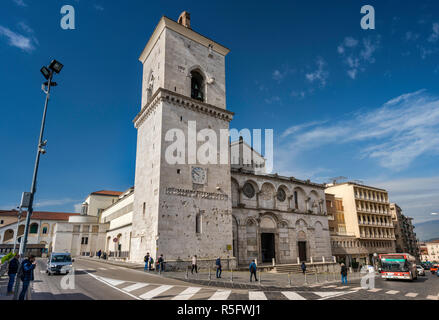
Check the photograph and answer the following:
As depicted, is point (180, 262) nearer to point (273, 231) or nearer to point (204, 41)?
point (273, 231)

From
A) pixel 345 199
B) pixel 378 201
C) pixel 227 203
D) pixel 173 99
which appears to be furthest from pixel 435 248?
pixel 173 99

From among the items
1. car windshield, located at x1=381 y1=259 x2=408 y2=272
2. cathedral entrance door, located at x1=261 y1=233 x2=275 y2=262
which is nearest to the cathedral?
cathedral entrance door, located at x1=261 y1=233 x2=275 y2=262

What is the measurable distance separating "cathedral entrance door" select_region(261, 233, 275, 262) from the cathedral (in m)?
0.06

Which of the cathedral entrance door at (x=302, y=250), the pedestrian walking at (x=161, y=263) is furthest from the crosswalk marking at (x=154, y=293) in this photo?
the cathedral entrance door at (x=302, y=250)

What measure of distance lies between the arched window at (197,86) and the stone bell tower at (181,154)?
0.39 feet

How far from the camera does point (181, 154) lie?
27406 mm

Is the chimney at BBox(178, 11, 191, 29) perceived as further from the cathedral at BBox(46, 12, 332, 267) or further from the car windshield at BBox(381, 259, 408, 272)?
the car windshield at BBox(381, 259, 408, 272)

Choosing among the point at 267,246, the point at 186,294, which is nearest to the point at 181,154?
the point at 186,294

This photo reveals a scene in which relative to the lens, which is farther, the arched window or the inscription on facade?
the arched window

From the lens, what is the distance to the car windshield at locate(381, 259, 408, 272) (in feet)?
74.7

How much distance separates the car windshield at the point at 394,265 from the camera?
22.8m

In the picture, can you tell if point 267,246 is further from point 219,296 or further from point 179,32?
point 179,32

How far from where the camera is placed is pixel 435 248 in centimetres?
12406

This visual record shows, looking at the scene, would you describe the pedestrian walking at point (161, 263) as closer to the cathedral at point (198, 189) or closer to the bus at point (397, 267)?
the cathedral at point (198, 189)
